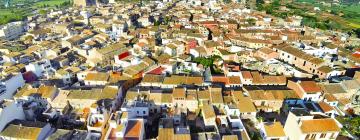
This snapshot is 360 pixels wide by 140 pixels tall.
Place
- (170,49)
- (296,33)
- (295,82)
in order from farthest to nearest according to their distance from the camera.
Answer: (296,33), (170,49), (295,82)

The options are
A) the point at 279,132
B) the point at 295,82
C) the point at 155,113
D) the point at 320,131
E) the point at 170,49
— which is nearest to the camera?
the point at 320,131

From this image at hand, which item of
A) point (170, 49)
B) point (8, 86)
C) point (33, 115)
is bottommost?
point (33, 115)

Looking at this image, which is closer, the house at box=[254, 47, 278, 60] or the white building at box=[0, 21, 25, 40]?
the house at box=[254, 47, 278, 60]

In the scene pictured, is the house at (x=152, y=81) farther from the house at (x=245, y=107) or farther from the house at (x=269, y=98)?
the house at (x=269, y=98)

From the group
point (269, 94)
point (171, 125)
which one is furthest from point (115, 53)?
point (269, 94)

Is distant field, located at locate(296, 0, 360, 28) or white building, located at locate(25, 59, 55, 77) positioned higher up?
distant field, located at locate(296, 0, 360, 28)

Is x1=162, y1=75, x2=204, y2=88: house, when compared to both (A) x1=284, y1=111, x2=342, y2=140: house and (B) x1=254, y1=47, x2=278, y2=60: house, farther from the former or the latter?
(B) x1=254, y1=47, x2=278, y2=60: house

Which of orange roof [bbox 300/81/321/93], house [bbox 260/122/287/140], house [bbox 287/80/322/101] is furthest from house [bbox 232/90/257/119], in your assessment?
orange roof [bbox 300/81/321/93]

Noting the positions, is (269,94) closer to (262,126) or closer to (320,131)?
(262,126)
